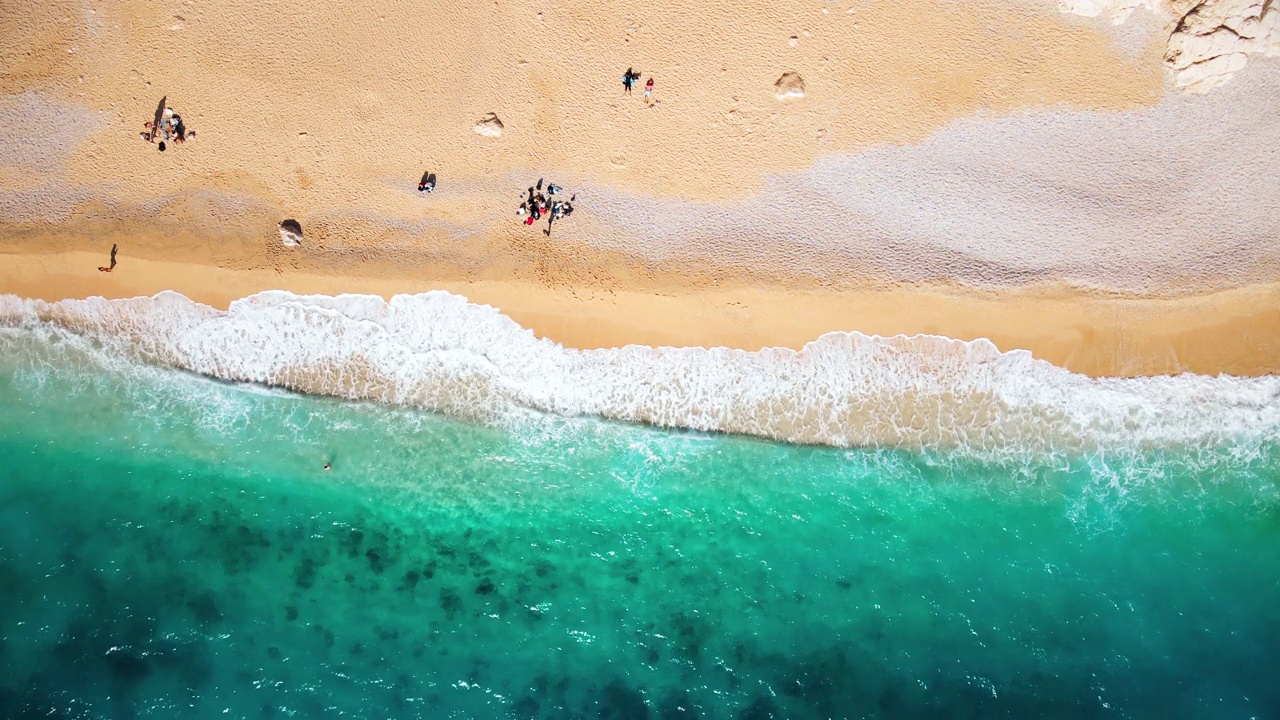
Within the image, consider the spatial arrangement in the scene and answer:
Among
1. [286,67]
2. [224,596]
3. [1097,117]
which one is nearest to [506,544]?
[224,596]

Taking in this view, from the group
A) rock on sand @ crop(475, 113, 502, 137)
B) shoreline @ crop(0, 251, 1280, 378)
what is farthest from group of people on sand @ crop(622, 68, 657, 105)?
shoreline @ crop(0, 251, 1280, 378)

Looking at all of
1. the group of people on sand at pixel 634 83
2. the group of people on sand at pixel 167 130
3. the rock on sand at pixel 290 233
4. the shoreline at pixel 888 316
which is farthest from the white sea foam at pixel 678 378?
the group of people on sand at pixel 634 83

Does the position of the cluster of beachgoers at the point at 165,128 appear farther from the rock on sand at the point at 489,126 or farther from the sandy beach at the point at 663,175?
the rock on sand at the point at 489,126

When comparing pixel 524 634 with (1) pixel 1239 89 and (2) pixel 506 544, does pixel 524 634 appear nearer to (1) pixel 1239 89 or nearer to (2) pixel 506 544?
(2) pixel 506 544

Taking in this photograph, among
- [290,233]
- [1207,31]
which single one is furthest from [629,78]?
[1207,31]

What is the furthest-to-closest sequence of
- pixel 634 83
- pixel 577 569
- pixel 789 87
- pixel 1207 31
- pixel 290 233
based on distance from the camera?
pixel 577 569, pixel 290 233, pixel 634 83, pixel 789 87, pixel 1207 31

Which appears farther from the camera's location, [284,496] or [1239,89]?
[284,496]

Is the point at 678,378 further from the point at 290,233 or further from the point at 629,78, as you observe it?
the point at 290,233
